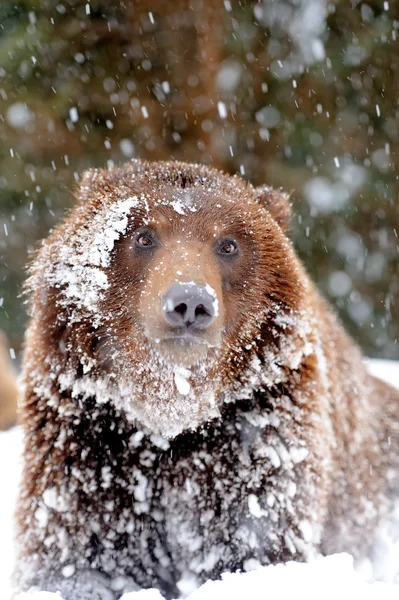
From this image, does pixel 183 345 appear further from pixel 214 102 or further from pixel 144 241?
pixel 214 102

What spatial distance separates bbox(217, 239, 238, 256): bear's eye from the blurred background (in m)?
6.52

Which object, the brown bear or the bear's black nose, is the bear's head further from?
the bear's black nose

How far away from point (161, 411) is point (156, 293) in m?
0.54

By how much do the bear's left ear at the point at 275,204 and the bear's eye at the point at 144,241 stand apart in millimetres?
700

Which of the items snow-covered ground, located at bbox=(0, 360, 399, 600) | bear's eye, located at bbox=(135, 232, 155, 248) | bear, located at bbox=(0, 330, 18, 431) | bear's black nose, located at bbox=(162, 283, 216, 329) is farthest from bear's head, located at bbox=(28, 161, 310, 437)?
bear, located at bbox=(0, 330, 18, 431)

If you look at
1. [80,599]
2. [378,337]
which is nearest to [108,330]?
[80,599]

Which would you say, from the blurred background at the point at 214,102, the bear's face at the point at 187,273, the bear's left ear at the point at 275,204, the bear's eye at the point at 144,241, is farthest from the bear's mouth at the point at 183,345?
the blurred background at the point at 214,102

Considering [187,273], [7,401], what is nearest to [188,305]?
[187,273]

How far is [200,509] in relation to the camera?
325 cm

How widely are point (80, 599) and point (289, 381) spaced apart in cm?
126

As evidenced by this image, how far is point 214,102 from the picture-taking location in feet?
32.1

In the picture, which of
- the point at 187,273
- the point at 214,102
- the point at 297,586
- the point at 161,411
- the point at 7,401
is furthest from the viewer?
the point at 214,102

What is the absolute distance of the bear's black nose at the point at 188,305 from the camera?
2785mm

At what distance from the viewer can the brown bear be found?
10.5ft
